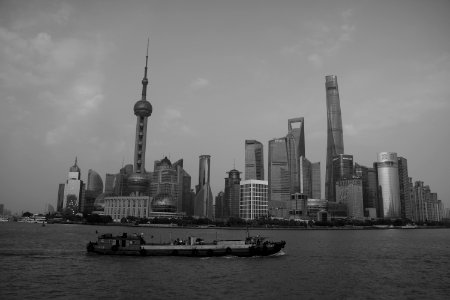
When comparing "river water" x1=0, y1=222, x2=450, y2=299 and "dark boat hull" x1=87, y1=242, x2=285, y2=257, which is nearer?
"river water" x1=0, y1=222, x2=450, y2=299

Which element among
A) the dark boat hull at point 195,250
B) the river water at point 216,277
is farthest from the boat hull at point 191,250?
the river water at point 216,277

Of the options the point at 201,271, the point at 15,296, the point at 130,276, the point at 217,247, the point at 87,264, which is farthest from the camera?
the point at 217,247

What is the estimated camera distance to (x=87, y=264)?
85.6 metres

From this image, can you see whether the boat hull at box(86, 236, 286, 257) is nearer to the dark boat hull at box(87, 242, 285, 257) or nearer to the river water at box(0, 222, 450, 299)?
the dark boat hull at box(87, 242, 285, 257)

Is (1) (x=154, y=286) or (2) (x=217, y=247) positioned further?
(2) (x=217, y=247)

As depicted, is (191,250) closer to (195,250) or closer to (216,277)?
(195,250)

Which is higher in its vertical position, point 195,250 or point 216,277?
point 195,250

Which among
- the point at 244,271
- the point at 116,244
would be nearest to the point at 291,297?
the point at 244,271

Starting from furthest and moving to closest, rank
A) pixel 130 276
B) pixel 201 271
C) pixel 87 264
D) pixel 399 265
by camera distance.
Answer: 1. pixel 399 265
2. pixel 87 264
3. pixel 201 271
4. pixel 130 276

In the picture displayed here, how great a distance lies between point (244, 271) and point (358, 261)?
34873 mm

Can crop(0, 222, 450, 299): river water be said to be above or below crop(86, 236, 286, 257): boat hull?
below

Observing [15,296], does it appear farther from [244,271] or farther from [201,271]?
[244,271]

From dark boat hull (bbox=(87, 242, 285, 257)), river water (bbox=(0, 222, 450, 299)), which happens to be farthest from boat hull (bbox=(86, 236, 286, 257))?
river water (bbox=(0, 222, 450, 299))

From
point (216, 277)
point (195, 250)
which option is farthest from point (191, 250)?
point (216, 277)
